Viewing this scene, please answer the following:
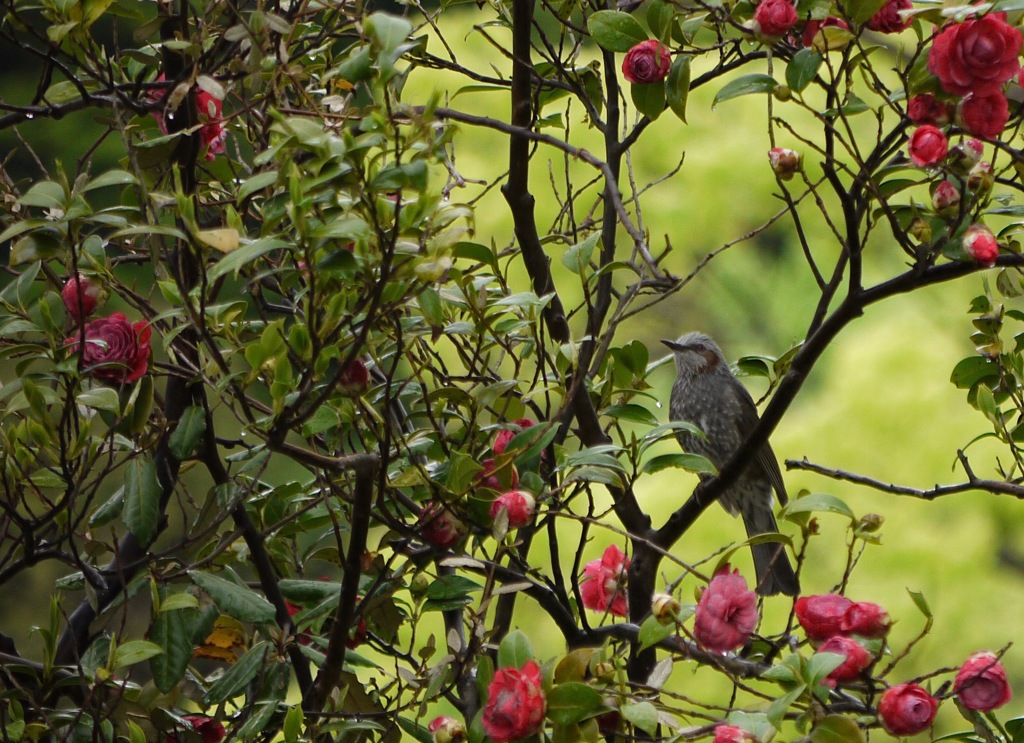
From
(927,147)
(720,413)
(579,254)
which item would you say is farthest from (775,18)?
(720,413)

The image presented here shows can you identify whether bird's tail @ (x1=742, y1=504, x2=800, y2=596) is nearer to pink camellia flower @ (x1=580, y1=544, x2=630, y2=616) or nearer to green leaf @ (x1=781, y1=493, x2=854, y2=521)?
pink camellia flower @ (x1=580, y1=544, x2=630, y2=616)

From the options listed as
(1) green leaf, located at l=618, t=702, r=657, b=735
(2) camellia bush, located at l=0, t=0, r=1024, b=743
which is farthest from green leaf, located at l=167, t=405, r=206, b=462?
(1) green leaf, located at l=618, t=702, r=657, b=735

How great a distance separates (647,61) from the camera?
103 centimetres

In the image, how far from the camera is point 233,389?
0.81 metres

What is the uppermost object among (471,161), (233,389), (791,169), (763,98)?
(763,98)

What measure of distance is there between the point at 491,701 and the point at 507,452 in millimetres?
234

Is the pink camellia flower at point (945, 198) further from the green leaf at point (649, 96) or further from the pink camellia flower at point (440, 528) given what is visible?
the pink camellia flower at point (440, 528)

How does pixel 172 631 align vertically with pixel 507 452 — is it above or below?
below

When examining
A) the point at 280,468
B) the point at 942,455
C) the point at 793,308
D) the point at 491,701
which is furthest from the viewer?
the point at 280,468

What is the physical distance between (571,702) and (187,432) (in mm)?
412

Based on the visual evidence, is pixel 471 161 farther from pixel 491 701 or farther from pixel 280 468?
pixel 491 701

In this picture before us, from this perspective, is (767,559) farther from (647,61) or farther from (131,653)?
(131,653)

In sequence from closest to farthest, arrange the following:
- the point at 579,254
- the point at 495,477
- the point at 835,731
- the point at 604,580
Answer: the point at 835,731 → the point at 495,477 → the point at 579,254 → the point at 604,580

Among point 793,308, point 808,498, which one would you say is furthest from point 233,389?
point 793,308
